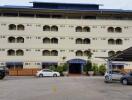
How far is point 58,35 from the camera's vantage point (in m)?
79.8

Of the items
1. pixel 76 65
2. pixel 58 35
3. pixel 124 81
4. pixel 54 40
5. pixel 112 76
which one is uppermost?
pixel 58 35

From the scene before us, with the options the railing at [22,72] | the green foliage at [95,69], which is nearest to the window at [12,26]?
the railing at [22,72]

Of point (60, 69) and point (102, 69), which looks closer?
point (60, 69)

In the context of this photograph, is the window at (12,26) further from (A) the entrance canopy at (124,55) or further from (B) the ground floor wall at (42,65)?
(A) the entrance canopy at (124,55)

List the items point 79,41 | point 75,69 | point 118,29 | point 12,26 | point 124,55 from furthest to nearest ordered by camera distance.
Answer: point 75,69 < point 118,29 < point 79,41 < point 12,26 < point 124,55

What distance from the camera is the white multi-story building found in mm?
79000

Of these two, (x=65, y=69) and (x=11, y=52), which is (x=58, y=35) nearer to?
(x=65, y=69)

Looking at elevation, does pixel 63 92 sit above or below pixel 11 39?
below

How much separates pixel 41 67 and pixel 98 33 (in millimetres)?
12402

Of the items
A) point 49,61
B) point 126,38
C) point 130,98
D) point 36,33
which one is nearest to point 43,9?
point 36,33

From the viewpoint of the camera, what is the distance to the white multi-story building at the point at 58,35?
79.0 metres

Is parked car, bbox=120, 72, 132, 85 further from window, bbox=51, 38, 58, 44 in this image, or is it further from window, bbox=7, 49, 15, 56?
window, bbox=7, 49, 15, 56

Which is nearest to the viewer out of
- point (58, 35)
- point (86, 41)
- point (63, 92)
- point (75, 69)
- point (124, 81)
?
point (63, 92)

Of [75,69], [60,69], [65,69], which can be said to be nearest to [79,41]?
[75,69]
